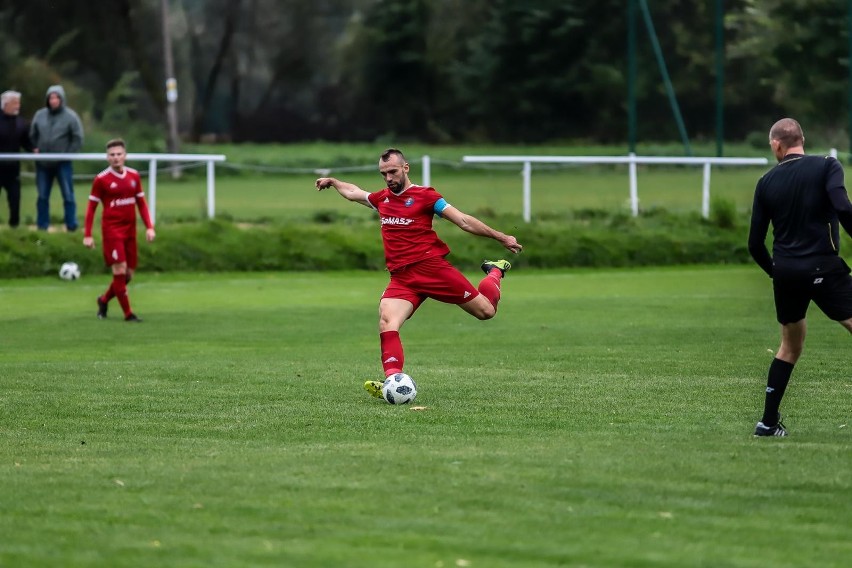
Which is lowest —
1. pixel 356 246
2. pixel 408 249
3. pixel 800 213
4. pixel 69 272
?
pixel 69 272

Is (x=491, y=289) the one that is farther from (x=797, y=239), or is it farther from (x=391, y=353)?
(x=797, y=239)

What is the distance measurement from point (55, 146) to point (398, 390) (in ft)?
49.3

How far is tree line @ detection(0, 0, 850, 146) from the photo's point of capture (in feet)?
143

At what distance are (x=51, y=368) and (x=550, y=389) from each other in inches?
171

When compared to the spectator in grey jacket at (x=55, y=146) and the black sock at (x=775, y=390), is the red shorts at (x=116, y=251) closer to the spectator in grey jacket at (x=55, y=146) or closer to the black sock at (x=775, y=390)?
the spectator in grey jacket at (x=55, y=146)

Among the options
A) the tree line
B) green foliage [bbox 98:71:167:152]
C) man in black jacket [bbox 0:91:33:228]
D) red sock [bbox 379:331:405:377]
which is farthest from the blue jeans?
green foliage [bbox 98:71:167:152]

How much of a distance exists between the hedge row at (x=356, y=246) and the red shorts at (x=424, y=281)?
489 inches

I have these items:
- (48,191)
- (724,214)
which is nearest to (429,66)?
(724,214)

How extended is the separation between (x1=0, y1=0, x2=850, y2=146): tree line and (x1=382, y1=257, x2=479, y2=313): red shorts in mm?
27365

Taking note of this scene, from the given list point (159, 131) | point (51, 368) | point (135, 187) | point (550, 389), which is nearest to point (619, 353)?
point (550, 389)

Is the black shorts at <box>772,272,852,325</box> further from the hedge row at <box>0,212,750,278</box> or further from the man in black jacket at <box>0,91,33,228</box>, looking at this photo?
the man in black jacket at <box>0,91,33,228</box>

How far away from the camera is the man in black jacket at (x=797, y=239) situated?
8914 mm

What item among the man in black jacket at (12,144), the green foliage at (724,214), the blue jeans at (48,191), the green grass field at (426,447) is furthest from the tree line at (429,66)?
the green grass field at (426,447)

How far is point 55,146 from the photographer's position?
24.2 m
